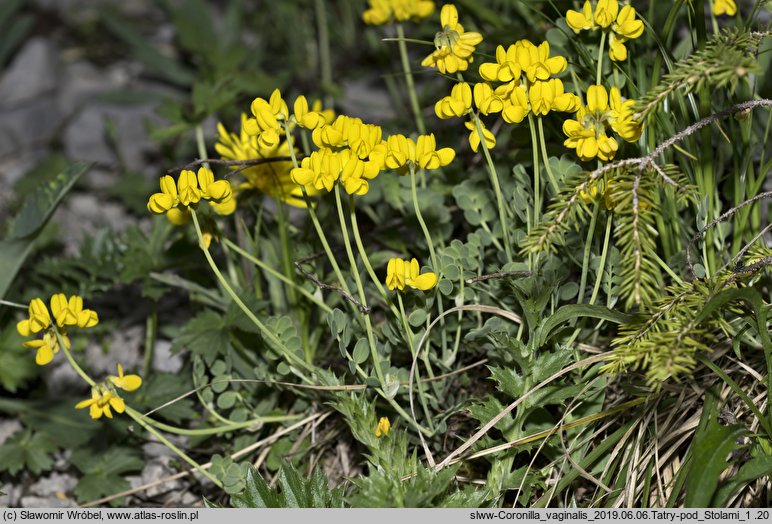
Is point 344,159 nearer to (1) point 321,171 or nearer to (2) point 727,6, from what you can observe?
(1) point 321,171

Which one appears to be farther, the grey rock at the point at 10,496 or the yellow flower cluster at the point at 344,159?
the grey rock at the point at 10,496

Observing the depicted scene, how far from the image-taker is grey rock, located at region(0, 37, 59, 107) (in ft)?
11.0

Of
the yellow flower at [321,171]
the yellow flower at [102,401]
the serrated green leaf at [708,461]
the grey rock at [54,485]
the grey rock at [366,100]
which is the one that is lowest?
the grey rock at [54,485]

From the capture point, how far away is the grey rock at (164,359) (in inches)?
82.6

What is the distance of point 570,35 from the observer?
1562mm

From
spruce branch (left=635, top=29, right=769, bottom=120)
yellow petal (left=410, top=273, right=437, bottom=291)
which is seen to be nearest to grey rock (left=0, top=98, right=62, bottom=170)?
yellow petal (left=410, top=273, right=437, bottom=291)

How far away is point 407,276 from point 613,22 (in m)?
0.55

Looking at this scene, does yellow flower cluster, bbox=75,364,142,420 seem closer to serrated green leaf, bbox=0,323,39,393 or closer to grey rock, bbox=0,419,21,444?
serrated green leaf, bbox=0,323,39,393

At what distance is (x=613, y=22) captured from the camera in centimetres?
141

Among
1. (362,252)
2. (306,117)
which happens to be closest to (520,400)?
(362,252)

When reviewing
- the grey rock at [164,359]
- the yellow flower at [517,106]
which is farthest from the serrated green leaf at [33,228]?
the yellow flower at [517,106]

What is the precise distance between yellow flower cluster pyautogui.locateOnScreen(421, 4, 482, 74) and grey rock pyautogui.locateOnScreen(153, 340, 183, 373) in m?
1.06

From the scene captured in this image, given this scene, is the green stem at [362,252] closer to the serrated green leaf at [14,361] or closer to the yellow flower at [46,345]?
the yellow flower at [46,345]

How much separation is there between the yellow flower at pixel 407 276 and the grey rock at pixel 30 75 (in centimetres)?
250
